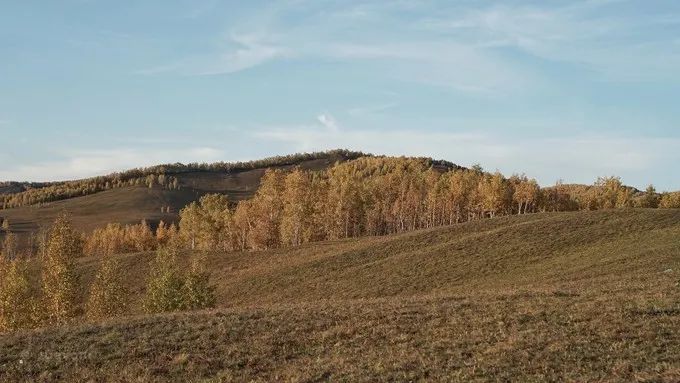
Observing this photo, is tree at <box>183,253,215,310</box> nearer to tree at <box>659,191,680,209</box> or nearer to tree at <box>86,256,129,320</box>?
tree at <box>86,256,129,320</box>

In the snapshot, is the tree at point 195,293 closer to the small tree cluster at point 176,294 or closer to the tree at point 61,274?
the small tree cluster at point 176,294

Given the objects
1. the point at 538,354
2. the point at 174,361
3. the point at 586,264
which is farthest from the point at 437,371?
the point at 586,264

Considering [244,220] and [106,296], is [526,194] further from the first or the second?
[106,296]

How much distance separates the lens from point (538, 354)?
Answer: 17.8 metres

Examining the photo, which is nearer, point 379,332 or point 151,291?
point 379,332

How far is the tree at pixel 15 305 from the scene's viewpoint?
55719 mm

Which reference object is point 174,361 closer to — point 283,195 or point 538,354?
point 538,354

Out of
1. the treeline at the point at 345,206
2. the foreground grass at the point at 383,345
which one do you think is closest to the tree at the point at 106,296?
the foreground grass at the point at 383,345

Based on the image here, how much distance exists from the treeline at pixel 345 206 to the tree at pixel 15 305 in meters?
49.0

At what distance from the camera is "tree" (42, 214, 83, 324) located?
2028 inches

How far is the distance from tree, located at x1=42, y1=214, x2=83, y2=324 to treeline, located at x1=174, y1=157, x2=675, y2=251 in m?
53.6

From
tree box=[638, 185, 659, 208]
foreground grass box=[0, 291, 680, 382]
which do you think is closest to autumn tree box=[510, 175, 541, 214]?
tree box=[638, 185, 659, 208]

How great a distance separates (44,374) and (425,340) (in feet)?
44.6

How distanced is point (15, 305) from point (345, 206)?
232ft
